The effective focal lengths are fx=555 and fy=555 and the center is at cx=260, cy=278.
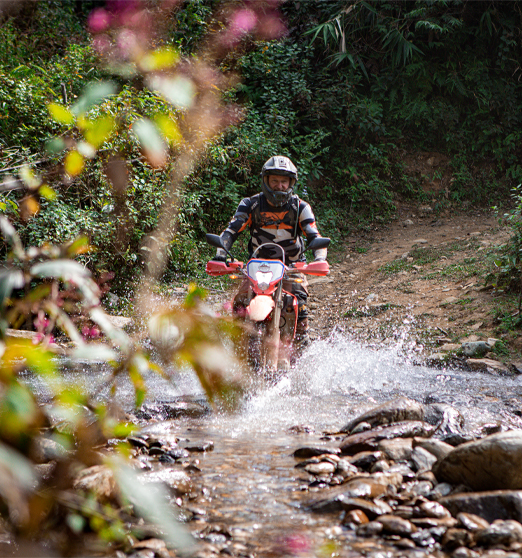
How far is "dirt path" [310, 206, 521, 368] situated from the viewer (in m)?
7.36

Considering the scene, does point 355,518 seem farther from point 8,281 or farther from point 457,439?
point 8,281

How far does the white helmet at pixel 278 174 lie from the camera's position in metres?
5.74

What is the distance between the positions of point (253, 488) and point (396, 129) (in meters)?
14.4

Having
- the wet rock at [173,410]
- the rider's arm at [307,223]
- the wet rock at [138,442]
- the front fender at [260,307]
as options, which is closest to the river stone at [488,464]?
the wet rock at [138,442]

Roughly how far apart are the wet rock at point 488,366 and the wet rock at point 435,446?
2977 millimetres

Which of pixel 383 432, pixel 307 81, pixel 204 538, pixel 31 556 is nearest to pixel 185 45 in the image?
pixel 307 81

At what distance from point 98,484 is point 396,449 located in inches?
68.1

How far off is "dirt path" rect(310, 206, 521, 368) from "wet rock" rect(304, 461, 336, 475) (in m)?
3.90

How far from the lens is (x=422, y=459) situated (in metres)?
3.13

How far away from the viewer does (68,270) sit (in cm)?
90

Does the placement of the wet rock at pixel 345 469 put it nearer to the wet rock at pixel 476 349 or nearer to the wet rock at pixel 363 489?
the wet rock at pixel 363 489

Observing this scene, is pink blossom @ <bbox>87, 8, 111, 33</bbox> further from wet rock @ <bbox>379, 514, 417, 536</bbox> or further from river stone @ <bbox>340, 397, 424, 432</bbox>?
wet rock @ <bbox>379, 514, 417, 536</bbox>

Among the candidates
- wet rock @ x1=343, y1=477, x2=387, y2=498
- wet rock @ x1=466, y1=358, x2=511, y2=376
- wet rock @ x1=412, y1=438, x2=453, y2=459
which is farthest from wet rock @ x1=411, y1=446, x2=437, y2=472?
wet rock @ x1=466, y1=358, x2=511, y2=376

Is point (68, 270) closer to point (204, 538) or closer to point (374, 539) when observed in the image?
point (204, 538)
